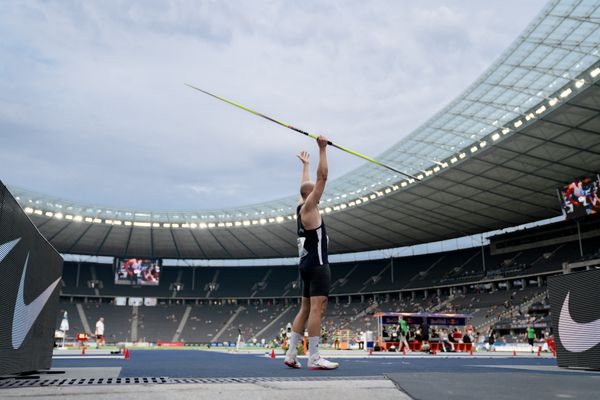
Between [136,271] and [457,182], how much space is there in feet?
126

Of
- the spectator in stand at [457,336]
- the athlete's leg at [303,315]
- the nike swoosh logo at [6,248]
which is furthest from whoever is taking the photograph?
the spectator in stand at [457,336]

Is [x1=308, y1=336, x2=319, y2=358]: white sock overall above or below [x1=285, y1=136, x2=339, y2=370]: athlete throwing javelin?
below

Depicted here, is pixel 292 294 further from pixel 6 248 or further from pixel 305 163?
pixel 6 248

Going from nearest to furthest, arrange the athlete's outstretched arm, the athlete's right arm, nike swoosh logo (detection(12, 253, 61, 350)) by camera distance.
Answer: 1. nike swoosh logo (detection(12, 253, 61, 350))
2. the athlete's right arm
3. the athlete's outstretched arm

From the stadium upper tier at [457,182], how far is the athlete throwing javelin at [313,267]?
21.3 m

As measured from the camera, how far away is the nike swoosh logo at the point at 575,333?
23.1 feet

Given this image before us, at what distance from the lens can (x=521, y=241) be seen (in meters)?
48.1

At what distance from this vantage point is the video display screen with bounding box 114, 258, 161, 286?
56344 millimetres

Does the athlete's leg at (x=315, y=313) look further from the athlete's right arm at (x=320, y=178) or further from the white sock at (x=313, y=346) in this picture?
the athlete's right arm at (x=320, y=178)

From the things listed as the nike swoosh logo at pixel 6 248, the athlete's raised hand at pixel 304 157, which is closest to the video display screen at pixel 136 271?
the athlete's raised hand at pixel 304 157

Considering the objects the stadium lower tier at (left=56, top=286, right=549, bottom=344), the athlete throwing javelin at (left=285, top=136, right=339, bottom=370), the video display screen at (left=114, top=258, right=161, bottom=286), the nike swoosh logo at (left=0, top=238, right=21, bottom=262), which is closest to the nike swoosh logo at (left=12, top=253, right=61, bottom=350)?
the nike swoosh logo at (left=0, top=238, right=21, bottom=262)

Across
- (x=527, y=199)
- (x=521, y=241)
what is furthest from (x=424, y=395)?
(x=521, y=241)

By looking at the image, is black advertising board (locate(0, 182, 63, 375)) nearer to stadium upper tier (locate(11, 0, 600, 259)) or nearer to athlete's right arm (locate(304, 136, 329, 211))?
athlete's right arm (locate(304, 136, 329, 211))

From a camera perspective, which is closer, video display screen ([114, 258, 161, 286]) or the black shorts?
the black shorts
